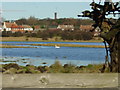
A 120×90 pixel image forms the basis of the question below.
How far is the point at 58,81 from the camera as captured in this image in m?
3.67

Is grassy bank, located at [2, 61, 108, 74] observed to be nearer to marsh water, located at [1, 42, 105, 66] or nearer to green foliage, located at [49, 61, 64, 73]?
green foliage, located at [49, 61, 64, 73]

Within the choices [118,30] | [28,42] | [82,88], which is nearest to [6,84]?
[82,88]

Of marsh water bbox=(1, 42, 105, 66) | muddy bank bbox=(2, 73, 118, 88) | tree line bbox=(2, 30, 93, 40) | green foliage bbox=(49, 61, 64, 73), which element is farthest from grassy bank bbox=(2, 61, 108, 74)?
tree line bbox=(2, 30, 93, 40)

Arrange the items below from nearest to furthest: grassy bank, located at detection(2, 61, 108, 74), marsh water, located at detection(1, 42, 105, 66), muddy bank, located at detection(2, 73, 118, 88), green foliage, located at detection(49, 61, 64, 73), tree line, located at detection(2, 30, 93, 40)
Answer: muddy bank, located at detection(2, 73, 118, 88) → grassy bank, located at detection(2, 61, 108, 74) → green foliage, located at detection(49, 61, 64, 73) → marsh water, located at detection(1, 42, 105, 66) → tree line, located at detection(2, 30, 93, 40)

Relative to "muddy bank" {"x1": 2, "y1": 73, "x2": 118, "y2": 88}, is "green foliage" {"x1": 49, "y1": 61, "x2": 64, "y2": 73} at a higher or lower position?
lower

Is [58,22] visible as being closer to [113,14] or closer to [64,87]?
[113,14]

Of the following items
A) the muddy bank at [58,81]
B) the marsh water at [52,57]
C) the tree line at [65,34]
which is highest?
the muddy bank at [58,81]

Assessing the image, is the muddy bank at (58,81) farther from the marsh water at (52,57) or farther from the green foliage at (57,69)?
the marsh water at (52,57)

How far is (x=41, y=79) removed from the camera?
3.71 meters

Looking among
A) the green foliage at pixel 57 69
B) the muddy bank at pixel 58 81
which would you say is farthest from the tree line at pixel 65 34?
the muddy bank at pixel 58 81

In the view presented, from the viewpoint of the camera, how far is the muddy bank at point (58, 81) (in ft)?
12.0

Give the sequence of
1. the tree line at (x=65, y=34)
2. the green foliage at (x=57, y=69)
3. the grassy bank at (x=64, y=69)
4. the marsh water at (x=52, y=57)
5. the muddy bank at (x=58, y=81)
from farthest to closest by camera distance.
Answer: the tree line at (x=65, y=34)
the marsh water at (x=52, y=57)
the green foliage at (x=57, y=69)
the grassy bank at (x=64, y=69)
the muddy bank at (x=58, y=81)

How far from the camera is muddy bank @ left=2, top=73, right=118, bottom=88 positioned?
3662 millimetres

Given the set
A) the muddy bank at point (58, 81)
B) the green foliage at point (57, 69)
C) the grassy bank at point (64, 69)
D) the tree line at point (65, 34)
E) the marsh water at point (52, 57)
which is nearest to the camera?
the muddy bank at point (58, 81)
